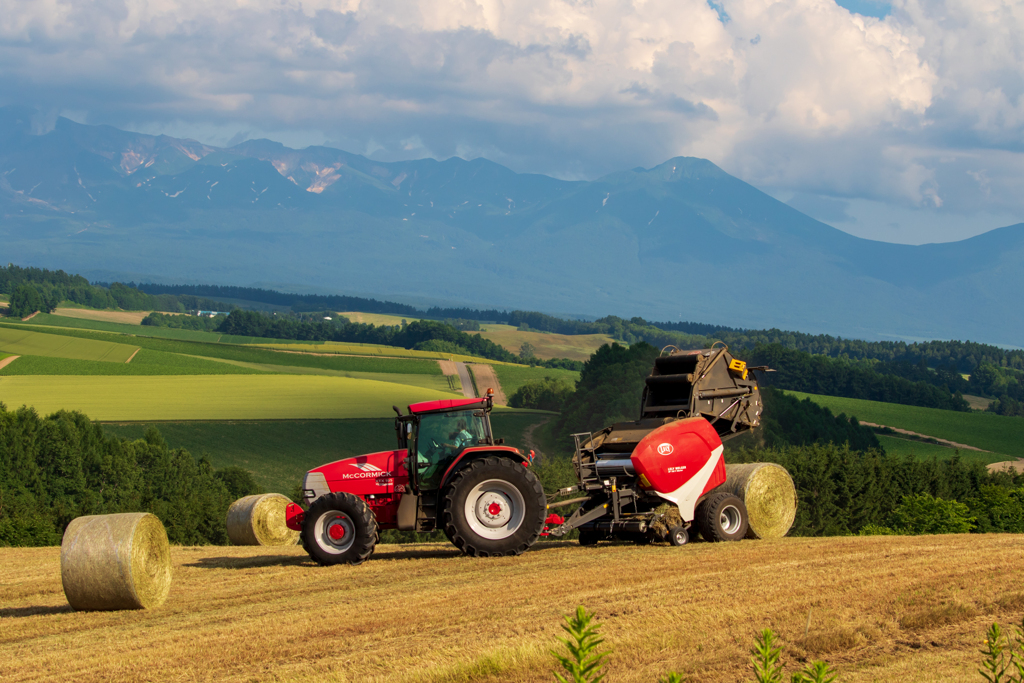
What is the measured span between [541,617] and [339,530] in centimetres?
623

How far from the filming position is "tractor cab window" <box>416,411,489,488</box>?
15.2 meters

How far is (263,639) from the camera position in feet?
31.6

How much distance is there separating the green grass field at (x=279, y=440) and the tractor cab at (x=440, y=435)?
36.3m

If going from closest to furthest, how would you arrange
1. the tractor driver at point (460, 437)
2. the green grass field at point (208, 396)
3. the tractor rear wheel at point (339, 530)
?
the tractor rear wheel at point (339, 530), the tractor driver at point (460, 437), the green grass field at point (208, 396)

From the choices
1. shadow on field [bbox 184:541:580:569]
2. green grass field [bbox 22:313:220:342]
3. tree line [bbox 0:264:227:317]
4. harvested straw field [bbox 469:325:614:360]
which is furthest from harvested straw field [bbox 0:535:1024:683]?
harvested straw field [bbox 469:325:614:360]

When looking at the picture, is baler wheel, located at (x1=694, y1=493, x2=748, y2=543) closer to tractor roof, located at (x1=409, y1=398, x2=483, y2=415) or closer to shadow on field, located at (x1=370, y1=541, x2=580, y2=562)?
shadow on field, located at (x1=370, y1=541, x2=580, y2=562)

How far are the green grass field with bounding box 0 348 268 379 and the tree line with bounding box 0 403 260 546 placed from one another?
25.3 m

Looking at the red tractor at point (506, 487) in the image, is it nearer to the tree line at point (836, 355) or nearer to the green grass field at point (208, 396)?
the green grass field at point (208, 396)

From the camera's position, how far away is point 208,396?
73.2 metres

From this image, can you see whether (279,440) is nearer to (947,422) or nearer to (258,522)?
(258,522)

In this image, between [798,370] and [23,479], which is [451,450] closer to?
[23,479]

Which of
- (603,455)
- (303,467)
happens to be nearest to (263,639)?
(603,455)

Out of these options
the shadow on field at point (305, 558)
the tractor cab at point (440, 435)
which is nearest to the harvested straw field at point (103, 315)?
the shadow on field at point (305, 558)

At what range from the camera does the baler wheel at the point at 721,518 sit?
16281 mm
